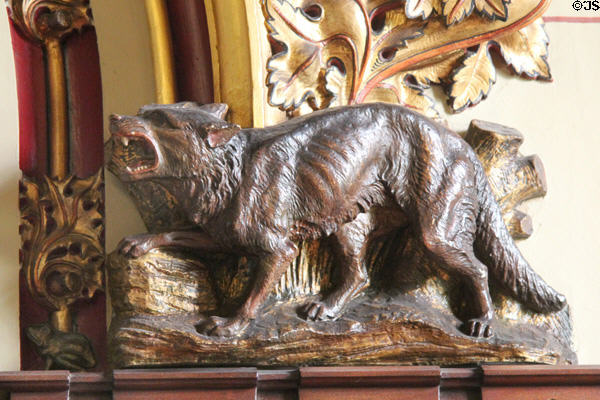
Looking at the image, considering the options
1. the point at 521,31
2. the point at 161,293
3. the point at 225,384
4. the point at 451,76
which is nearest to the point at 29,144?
the point at 161,293

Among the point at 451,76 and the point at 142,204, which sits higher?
the point at 451,76

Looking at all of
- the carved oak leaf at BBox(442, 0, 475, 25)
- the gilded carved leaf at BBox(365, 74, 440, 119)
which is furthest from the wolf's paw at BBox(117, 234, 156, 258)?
the carved oak leaf at BBox(442, 0, 475, 25)

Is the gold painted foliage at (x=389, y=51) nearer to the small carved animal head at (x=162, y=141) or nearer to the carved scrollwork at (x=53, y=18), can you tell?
the small carved animal head at (x=162, y=141)

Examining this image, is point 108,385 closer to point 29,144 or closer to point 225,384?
point 225,384

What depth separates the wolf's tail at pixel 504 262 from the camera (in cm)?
104

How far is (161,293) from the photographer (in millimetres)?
959

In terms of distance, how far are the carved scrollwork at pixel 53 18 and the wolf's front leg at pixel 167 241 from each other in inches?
12.2

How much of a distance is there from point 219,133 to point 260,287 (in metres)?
0.16

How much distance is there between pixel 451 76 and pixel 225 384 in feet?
1.58

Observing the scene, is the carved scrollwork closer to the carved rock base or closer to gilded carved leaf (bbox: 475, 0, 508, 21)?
the carved rock base

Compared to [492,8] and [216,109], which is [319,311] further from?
[492,8]

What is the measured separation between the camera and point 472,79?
1.16 metres

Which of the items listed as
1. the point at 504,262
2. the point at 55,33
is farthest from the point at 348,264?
the point at 55,33

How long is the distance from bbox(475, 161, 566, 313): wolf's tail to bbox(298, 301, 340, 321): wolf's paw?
187mm
